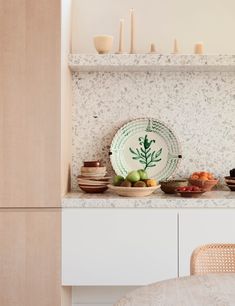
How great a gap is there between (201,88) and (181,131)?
32 cm

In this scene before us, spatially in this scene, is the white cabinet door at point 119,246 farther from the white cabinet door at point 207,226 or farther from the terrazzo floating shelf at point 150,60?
the terrazzo floating shelf at point 150,60

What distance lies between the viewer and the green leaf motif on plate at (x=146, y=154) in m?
3.46

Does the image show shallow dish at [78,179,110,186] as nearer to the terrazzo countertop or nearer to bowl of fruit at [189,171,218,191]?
the terrazzo countertop

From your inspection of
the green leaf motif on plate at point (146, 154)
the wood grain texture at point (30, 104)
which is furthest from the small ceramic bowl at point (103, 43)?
the green leaf motif on plate at point (146, 154)

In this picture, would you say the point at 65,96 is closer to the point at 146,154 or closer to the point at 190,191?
the point at 146,154

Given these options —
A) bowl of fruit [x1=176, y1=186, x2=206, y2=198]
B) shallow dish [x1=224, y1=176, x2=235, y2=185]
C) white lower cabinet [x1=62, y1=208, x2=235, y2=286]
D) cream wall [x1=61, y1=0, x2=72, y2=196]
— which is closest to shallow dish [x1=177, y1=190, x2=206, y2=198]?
bowl of fruit [x1=176, y1=186, x2=206, y2=198]

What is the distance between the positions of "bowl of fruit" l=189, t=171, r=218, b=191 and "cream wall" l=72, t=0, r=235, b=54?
0.85 m

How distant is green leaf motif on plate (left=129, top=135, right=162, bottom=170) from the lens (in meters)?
3.46

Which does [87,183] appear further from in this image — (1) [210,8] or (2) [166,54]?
(1) [210,8]

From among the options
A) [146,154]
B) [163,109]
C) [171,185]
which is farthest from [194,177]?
[163,109]

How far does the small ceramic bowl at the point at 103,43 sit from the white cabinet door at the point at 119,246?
1.02 m

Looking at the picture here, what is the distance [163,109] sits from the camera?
137 inches

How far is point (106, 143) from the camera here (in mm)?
3482

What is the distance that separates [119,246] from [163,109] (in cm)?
102
